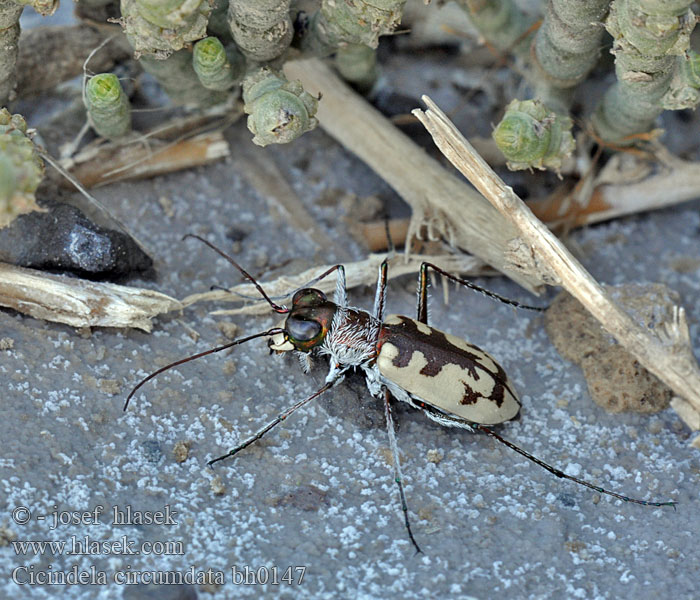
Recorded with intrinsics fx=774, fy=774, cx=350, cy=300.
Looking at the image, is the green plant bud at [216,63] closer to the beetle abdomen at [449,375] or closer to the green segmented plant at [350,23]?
the green segmented plant at [350,23]

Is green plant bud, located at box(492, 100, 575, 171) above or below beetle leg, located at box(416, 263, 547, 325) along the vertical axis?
above

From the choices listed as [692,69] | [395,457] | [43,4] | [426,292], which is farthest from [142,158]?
[692,69]

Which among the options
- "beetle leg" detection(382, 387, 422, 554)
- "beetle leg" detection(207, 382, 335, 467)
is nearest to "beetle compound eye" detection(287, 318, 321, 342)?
"beetle leg" detection(207, 382, 335, 467)

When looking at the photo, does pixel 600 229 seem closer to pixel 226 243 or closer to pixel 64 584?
pixel 226 243

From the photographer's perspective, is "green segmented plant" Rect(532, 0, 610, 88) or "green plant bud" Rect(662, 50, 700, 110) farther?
"green segmented plant" Rect(532, 0, 610, 88)

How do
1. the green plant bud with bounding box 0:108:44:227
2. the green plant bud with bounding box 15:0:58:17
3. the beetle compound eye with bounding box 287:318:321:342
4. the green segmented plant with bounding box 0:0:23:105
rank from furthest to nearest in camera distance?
the beetle compound eye with bounding box 287:318:321:342 < the green segmented plant with bounding box 0:0:23:105 < the green plant bud with bounding box 15:0:58:17 < the green plant bud with bounding box 0:108:44:227

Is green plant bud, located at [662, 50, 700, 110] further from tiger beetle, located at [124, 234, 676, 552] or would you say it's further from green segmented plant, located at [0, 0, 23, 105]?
green segmented plant, located at [0, 0, 23, 105]

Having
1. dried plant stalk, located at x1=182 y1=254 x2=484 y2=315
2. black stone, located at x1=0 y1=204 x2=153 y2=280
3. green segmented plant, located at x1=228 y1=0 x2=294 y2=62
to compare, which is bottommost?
dried plant stalk, located at x1=182 y1=254 x2=484 y2=315
